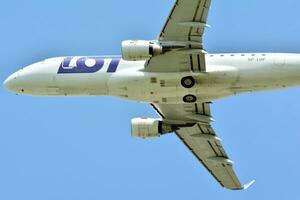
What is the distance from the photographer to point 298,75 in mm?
63656

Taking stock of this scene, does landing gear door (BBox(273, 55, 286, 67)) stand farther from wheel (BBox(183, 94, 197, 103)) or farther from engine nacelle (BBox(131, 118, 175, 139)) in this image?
engine nacelle (BBox(131, 118, 175, 139))

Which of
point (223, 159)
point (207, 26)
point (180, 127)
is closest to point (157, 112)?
point (180, 127)

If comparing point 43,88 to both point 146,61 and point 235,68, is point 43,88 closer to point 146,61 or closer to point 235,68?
point 146,61

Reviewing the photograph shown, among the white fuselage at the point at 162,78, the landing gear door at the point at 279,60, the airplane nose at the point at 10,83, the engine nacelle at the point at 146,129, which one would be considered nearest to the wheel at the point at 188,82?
the white fuselage at the point at 162,78

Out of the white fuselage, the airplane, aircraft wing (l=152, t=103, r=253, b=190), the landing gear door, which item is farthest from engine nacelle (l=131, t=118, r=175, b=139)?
the landing gear door

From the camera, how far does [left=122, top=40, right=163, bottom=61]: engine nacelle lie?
62.8 metres

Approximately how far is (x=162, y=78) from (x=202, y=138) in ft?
31.2

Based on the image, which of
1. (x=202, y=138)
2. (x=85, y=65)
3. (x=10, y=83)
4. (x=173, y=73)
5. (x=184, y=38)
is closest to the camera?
(x=184, y=38)

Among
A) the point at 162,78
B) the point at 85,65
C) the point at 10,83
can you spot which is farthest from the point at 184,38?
the point at 10,83

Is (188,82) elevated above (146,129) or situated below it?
above

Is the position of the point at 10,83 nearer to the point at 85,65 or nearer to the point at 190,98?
the point at 85,65

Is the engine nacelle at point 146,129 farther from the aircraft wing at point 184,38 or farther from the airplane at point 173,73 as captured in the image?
the aircraft wing at point 184,38

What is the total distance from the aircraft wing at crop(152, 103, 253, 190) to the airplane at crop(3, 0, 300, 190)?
0.12 meters

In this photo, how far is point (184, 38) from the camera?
207ft
